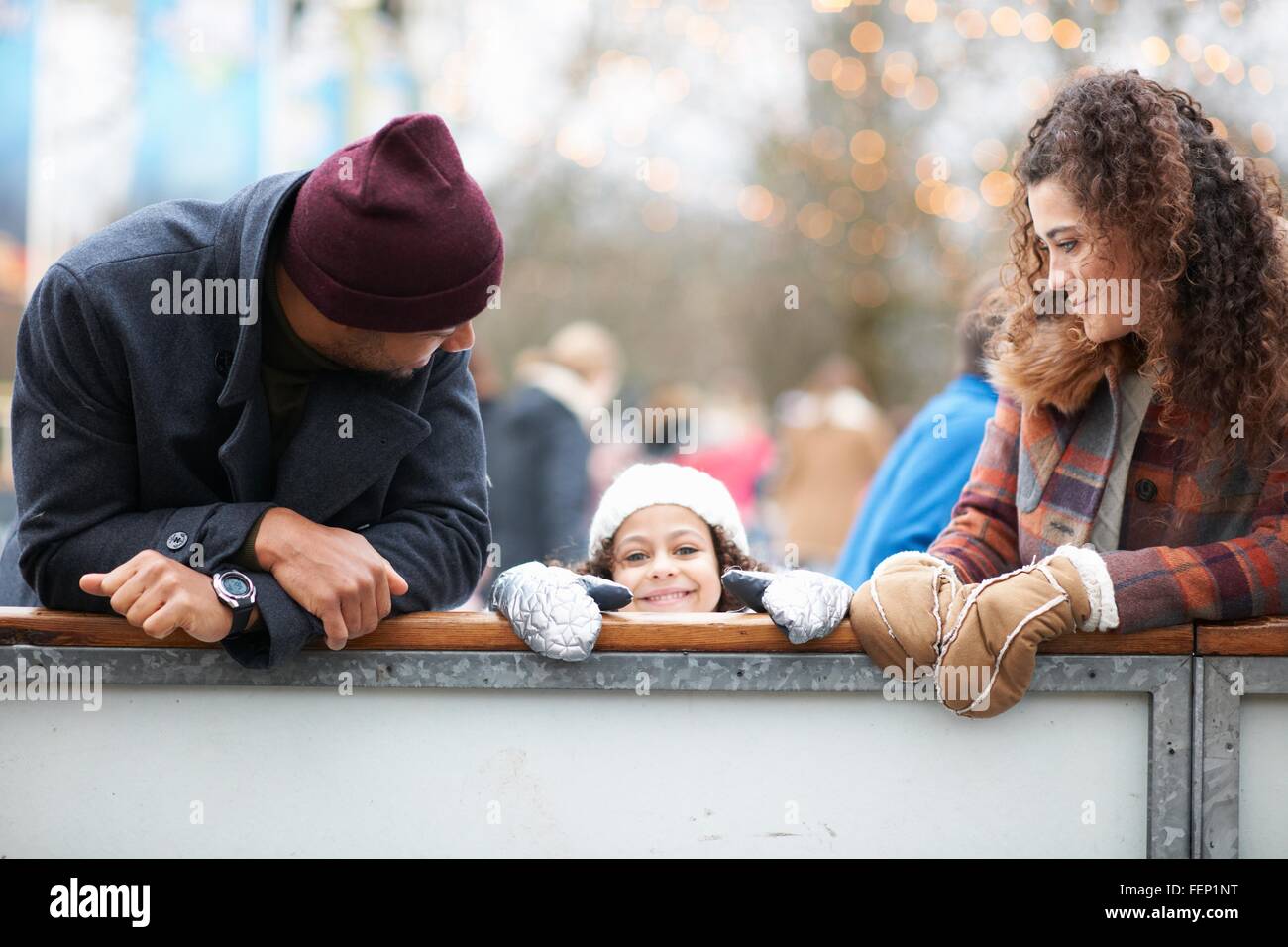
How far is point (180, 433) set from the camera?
2338 millimetres

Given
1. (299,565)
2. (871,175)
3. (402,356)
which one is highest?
(871,175)

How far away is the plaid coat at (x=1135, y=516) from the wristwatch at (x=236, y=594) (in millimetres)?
1237

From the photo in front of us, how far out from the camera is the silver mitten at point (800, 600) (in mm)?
2291

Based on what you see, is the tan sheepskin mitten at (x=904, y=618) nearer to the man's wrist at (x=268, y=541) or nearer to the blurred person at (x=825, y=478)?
the man's wrist at (x=268, y=541)

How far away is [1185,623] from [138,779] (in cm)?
172

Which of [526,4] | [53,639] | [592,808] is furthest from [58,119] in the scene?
[526,4]

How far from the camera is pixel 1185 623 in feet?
7.64

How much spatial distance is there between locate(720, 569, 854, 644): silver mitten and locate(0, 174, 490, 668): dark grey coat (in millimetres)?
518

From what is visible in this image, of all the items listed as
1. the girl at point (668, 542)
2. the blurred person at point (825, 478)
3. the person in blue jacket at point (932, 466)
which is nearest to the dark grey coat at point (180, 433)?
the girl at point (668, 542)

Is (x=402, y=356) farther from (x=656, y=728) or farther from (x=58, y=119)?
(x=58, y=119)

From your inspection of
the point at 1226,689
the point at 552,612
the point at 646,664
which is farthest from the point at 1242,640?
the point at 552,612

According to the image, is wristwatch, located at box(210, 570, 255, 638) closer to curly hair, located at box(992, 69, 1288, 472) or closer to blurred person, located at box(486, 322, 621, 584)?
curly hair, located at box(992, 69, 1288, 472)

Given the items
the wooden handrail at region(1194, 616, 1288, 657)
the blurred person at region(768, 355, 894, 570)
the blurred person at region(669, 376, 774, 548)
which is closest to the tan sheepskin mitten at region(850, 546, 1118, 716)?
the wooden handrail at region(1194, 616, 1288, 657)

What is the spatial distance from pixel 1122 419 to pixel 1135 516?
178 millimetres
